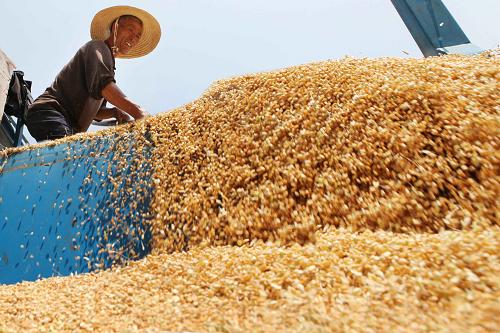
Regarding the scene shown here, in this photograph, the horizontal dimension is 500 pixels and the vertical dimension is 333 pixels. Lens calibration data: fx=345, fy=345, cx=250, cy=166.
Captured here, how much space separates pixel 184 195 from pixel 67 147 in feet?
3.76

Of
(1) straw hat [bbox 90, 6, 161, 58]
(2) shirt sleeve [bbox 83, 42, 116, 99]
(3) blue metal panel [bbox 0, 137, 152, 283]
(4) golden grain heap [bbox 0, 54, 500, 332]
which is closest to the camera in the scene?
(4) golden grain heap [bbox 0, 54, 500, 332]

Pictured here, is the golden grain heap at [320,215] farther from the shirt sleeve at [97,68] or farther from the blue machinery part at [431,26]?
the blue machinery part at [431,26]

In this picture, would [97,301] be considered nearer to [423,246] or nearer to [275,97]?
[423,246]

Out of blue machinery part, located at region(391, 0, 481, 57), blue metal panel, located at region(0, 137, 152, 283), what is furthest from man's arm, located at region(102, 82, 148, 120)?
blue machinery part, located at region(391, 0, 481, 57)

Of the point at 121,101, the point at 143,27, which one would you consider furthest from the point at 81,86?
the point at 143,27

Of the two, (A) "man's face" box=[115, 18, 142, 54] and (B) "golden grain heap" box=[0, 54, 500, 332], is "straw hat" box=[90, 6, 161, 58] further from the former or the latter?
(B) "golden grain heap" box=[0, 54, 500, 332]

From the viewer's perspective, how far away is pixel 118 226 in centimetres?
203

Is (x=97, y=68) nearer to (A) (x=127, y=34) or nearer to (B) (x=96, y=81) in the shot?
(B) (x=96, y=81)

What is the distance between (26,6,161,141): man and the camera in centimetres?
307

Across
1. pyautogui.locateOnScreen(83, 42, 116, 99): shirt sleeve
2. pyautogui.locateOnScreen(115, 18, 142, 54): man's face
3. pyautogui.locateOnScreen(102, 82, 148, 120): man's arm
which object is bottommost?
pyautogui.locateOnScreen(102, 82, 148, 120): man's arm

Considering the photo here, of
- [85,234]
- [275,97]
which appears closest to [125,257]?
[85,234]

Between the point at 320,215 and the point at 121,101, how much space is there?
6.92ft

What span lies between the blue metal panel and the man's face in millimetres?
1581

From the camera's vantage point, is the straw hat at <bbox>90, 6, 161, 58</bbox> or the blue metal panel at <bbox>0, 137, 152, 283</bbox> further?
the straw hat at <bbox>90, 6, 161, 58</bbox>
